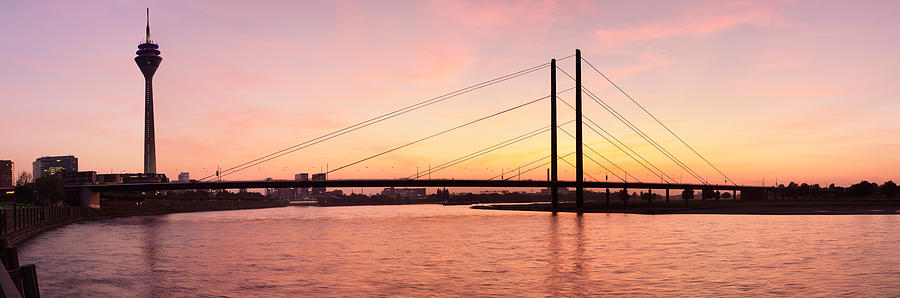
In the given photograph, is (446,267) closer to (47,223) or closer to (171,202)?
(47,223)

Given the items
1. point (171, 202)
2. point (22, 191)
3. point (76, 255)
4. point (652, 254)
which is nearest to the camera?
point (652, 254)

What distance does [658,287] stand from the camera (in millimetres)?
23406

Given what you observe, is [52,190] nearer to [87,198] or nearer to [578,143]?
[87,198]

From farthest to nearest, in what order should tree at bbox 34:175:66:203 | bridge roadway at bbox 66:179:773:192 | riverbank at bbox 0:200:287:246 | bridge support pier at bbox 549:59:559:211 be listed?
tree at bbox 34:175:66:203 → bridge support pier at bbox 549:59:559:211 → bridge roadway at bbox 66:179:773:192 → riverbank at bbox 0:200:287:246

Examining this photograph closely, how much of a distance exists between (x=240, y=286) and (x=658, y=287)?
1435 centimetres

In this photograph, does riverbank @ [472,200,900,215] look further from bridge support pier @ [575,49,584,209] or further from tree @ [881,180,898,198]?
tree @ [881,180,898,198]

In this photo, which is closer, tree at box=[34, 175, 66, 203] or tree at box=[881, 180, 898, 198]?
tree at box=[34, 175, 66, 203]

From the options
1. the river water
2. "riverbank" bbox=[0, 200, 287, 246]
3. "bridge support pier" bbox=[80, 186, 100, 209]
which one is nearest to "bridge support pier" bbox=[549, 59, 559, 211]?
the river water

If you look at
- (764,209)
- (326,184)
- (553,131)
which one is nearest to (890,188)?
(764,209)

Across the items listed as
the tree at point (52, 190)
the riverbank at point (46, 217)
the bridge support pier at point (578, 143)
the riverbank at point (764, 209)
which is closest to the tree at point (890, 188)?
the riverbank at point (764, 209)

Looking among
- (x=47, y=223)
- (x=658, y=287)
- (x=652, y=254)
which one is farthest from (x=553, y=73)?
(x=658, y=287)

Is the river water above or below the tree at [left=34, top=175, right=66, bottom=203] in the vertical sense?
below

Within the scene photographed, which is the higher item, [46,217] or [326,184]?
[326,184]

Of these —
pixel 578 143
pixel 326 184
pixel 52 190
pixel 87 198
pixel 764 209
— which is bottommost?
pixel 764 209
